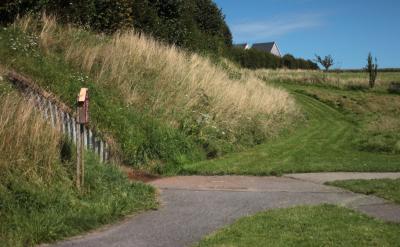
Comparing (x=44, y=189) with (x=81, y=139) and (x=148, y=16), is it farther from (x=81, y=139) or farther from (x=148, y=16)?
(x=148, y=16)

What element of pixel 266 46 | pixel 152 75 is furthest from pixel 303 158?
pixel 266 46

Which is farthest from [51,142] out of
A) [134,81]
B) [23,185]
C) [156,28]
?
[156,28]

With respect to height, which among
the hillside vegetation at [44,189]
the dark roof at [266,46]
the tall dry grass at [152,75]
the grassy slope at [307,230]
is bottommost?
the grassy slope at [307,230]

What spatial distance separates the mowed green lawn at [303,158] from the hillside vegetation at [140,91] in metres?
0.68

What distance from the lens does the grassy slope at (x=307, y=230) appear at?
21.6 feet

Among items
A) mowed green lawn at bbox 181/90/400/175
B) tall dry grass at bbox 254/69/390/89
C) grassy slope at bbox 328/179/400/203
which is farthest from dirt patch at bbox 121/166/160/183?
tall dry grass at bbox 254/69/390/89

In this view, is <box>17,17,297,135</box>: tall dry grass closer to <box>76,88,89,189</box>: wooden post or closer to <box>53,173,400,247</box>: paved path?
<box>53,173,400,247</box>: paved path

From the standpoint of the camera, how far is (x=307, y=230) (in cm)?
709

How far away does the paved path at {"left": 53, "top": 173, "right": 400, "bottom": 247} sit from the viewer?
23.3 ft

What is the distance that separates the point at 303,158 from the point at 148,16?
31.6 ft

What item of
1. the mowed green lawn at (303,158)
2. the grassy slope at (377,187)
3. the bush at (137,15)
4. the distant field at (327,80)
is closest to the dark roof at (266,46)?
the distant field at (327,80)

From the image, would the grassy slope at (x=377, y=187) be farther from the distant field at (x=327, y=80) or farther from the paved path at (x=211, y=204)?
the distant field at (x=327, y=80)

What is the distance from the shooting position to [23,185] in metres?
7.66

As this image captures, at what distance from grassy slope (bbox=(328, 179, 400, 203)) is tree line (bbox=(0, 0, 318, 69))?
31.6ft
